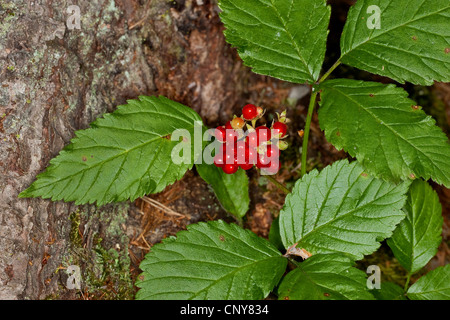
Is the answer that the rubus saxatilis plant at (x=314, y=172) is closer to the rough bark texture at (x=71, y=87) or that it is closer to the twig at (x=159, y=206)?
the rough bark texture at (x=71, y=87)

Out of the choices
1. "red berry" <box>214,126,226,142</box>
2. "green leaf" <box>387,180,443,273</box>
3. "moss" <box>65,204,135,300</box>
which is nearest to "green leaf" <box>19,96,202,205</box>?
"red berry" <box>214,126,226,142</box>

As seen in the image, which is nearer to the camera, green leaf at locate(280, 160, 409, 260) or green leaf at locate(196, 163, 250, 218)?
green leaf at locate(280, 160, 409, 260)

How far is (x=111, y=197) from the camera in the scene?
2.16 m

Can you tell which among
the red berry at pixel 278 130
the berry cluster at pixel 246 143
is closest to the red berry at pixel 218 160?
the berry cluster at pixel 246 143

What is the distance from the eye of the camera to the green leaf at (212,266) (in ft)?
6.87

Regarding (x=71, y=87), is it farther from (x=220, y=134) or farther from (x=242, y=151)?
(x=242, y=151)

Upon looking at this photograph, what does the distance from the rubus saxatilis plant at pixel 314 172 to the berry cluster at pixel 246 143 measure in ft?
0.29

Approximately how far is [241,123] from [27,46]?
119cm

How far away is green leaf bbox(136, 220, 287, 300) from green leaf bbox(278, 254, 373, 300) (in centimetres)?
10

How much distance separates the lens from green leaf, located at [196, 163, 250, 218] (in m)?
2.54

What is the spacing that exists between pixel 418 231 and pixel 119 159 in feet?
5.89

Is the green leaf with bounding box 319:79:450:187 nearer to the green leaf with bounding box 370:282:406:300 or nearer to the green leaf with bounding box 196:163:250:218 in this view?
the green leaf with bounding box 196:163:250:218
